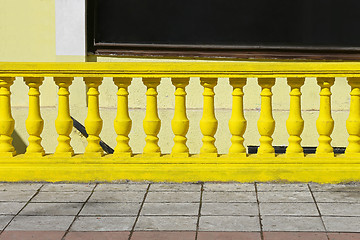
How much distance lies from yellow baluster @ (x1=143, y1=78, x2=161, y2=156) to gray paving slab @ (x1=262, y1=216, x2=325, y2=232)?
56.8 inches

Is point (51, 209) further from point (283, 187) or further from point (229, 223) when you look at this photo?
point (283, 187)

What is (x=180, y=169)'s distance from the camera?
5637 mm

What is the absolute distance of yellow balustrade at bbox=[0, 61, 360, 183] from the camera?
554 centimetres

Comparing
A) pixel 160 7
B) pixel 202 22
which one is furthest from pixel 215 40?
pixel 160 7

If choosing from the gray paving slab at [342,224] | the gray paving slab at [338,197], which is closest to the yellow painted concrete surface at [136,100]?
the gray paving slab at [338,197]

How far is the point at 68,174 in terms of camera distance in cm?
570

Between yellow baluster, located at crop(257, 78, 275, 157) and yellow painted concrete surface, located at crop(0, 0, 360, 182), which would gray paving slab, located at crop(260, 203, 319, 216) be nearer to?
yellow baluster, located at crop(257, 78, 275, 157)

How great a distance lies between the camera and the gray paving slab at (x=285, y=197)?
16.7ft

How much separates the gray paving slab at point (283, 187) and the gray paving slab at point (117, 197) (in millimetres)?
1020

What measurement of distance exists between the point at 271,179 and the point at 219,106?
322cm

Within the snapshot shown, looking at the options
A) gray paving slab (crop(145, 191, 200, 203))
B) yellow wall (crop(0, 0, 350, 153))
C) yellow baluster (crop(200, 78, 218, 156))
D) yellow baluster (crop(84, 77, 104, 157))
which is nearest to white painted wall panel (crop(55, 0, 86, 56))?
yellow wall (crop(0, 0, 350, 153))

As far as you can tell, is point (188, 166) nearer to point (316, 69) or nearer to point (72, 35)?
point (316, 69)

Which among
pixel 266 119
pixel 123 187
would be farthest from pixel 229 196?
pixel 123 187

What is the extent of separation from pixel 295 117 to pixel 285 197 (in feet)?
2.62
